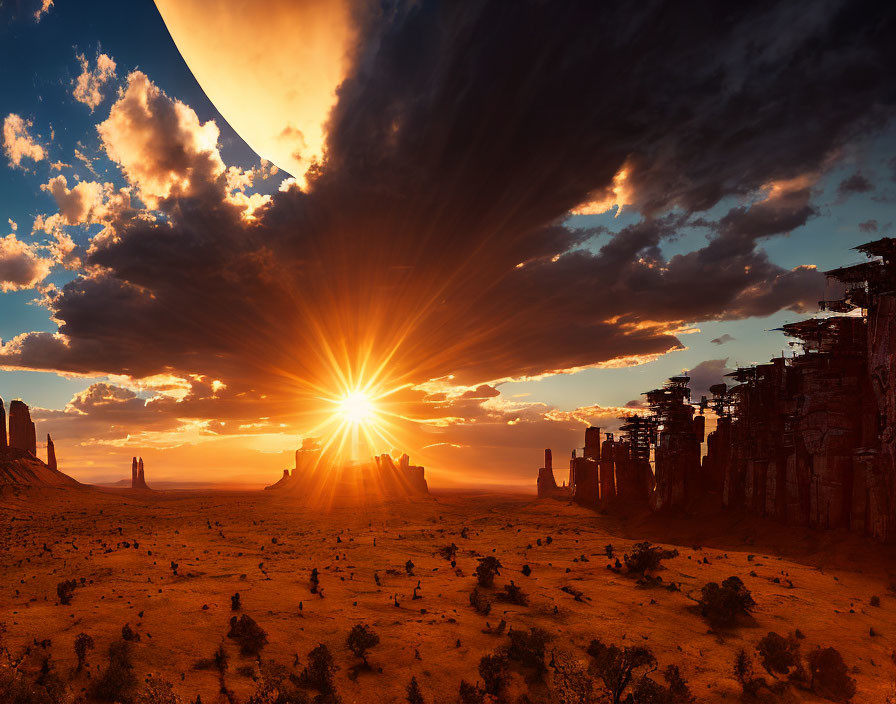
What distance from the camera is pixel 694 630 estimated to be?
75.0 feet

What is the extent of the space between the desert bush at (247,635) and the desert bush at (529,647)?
418 inches

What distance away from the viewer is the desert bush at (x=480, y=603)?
81.9 feet

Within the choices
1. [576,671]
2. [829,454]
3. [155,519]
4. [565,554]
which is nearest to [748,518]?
[829,454]

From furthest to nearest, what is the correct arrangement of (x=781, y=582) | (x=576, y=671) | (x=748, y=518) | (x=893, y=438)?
(x=748, y=518) < (x=893, y=438) < (x=781, y=582) < (x=576, y=671)

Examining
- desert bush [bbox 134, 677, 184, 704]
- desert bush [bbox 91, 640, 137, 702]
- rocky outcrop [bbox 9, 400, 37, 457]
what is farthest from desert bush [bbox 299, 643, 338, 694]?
rocky outcrop [bbox 9, 400, 37, 457]

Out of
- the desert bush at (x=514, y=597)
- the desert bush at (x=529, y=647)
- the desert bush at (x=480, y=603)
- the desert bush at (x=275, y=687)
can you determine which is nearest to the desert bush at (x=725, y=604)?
the desert bush at (x=529, y=647)

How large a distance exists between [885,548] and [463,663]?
31.3 meters

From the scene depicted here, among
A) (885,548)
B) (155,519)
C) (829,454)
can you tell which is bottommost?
(155,519)

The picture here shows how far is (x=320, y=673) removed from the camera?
58.7 feet

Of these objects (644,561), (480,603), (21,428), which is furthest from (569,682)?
(21,428)

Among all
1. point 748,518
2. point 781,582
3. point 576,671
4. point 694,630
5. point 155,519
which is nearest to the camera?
point 576,671

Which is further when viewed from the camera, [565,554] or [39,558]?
[565,554]

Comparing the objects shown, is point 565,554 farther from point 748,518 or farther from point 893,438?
point 893,438

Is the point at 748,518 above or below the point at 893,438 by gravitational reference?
below
